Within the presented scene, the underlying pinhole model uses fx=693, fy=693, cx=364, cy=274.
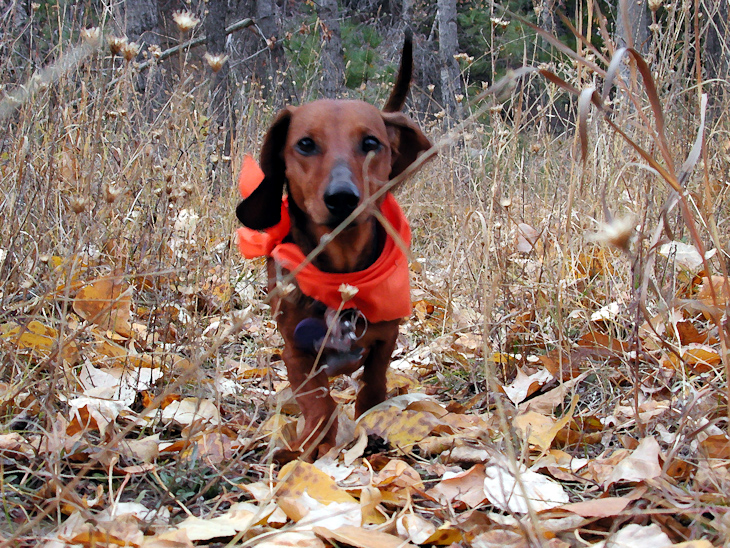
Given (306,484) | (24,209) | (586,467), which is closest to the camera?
(306,484)

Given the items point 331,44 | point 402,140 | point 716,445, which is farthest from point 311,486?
point 331,44

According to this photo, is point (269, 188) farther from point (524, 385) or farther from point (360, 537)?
point (360, 537)

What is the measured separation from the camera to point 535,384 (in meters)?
1.97

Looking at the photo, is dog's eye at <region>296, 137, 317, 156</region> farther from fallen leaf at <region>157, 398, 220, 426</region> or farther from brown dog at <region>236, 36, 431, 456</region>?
fallen leaf at <region>157, 398, 220, 426</region>

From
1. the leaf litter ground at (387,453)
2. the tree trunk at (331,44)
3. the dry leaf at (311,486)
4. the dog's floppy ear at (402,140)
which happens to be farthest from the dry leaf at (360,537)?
the tree trunk at (331,44)

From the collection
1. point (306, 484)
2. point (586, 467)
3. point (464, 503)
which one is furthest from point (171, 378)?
point (586, 467)

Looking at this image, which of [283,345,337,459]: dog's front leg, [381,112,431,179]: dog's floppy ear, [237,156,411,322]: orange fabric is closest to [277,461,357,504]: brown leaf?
[283,345,337,459]: dog's front leg

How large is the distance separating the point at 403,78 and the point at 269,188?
740 millimetres

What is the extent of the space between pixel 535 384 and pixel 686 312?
2.36 feet

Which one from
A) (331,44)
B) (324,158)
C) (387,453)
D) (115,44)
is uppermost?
(331,44)

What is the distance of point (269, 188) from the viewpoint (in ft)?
6.92

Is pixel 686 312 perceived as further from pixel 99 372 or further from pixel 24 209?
pixel 24 209

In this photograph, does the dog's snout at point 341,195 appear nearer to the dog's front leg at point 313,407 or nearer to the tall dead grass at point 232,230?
the tall dead grass at point 232,230

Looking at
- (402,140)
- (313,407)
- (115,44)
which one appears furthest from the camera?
(402,140)
